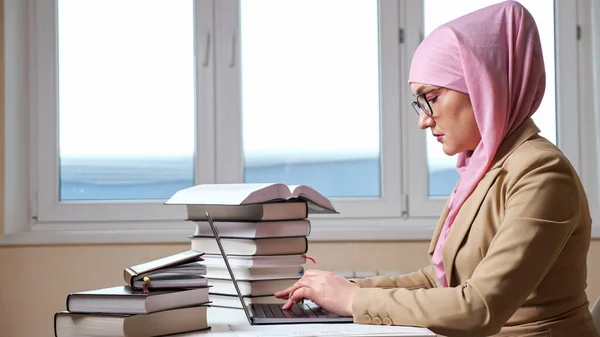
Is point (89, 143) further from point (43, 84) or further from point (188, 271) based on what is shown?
point (188, 271)

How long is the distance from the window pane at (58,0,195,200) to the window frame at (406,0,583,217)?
88 centimetres

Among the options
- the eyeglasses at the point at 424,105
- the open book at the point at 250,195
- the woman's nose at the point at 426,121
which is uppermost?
the eyeglasses at the point at 424,105

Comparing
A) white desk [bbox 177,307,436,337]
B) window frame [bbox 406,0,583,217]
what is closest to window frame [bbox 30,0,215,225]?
window frame [bbox 406,0,583,217]

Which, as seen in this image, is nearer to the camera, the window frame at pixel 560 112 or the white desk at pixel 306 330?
the white desk at pixel 306 330

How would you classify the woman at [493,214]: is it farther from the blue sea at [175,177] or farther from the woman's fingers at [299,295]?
the blue sea at [175,177]

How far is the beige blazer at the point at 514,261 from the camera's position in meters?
1.31

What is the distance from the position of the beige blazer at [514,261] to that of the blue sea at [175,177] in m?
1.49

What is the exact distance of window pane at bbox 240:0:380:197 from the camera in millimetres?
3057

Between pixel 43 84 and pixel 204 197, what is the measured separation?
162cm

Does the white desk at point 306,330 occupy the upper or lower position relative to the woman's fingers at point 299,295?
lower

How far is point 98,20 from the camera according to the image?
10.1 ft

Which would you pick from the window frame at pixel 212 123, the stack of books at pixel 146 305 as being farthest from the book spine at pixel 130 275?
the window frame at pixel 212 123

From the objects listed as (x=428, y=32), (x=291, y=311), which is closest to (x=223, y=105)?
(x=428, y=32)

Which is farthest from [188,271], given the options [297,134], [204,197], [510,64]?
[297,134]
